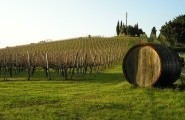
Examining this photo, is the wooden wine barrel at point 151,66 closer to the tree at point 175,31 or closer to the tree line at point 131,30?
the tree at point 175,31

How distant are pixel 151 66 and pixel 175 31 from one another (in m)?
67.2

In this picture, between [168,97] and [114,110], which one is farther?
[168,97]

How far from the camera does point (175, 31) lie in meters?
83.8

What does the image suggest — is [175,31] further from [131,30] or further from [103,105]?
[103,105]

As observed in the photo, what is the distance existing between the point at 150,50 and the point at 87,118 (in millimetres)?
6618

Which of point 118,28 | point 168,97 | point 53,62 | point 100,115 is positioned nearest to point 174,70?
point 168,97

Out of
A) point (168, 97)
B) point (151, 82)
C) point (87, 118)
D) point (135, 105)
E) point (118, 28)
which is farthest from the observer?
point (118, 28)

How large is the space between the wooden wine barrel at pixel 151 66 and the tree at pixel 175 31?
64487mm

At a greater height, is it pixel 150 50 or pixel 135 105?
pixel 150 50

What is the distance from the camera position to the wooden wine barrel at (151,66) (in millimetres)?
17594

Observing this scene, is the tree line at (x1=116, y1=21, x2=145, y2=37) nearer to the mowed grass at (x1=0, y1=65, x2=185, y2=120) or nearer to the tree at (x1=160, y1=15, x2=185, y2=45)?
the tree at (x1=160, y1=15, x2=185, y2=45)

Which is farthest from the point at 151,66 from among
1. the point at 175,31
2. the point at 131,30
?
the point at 131,30

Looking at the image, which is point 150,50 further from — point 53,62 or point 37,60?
point 37,60

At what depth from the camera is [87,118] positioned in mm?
12430
